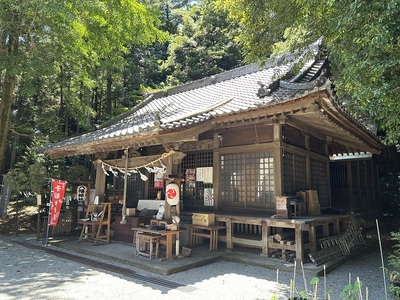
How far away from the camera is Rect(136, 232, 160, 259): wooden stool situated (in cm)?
683

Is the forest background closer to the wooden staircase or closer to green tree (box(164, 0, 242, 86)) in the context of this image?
green tree (box(164, 0, 242, 86))

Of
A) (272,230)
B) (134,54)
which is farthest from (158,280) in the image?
(134,54)

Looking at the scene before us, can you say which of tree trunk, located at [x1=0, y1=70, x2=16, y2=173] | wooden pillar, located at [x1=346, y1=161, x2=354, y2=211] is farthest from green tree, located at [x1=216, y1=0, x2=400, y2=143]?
tree trunk, located at [x1=0, y1=70, x2=16, y2=173]

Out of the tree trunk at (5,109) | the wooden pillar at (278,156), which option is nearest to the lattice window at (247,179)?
the wooden pillar at (278,156)

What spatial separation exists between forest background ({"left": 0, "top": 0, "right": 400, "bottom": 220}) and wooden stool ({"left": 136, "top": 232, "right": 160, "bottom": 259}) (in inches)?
201

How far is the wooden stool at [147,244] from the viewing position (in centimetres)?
683

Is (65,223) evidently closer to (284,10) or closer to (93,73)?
(93,73)

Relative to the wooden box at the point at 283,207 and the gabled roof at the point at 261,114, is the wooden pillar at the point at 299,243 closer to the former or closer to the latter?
the wooden box at the point at 283,207

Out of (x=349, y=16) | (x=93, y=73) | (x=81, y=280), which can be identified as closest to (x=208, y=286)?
(x=81, y=280)

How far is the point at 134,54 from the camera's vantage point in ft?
78.0

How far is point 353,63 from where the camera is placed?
4695 mm

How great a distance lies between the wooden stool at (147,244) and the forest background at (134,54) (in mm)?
5116

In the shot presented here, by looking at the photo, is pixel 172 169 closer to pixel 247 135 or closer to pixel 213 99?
pixel 247 135

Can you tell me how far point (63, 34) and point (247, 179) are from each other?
27.3ft
